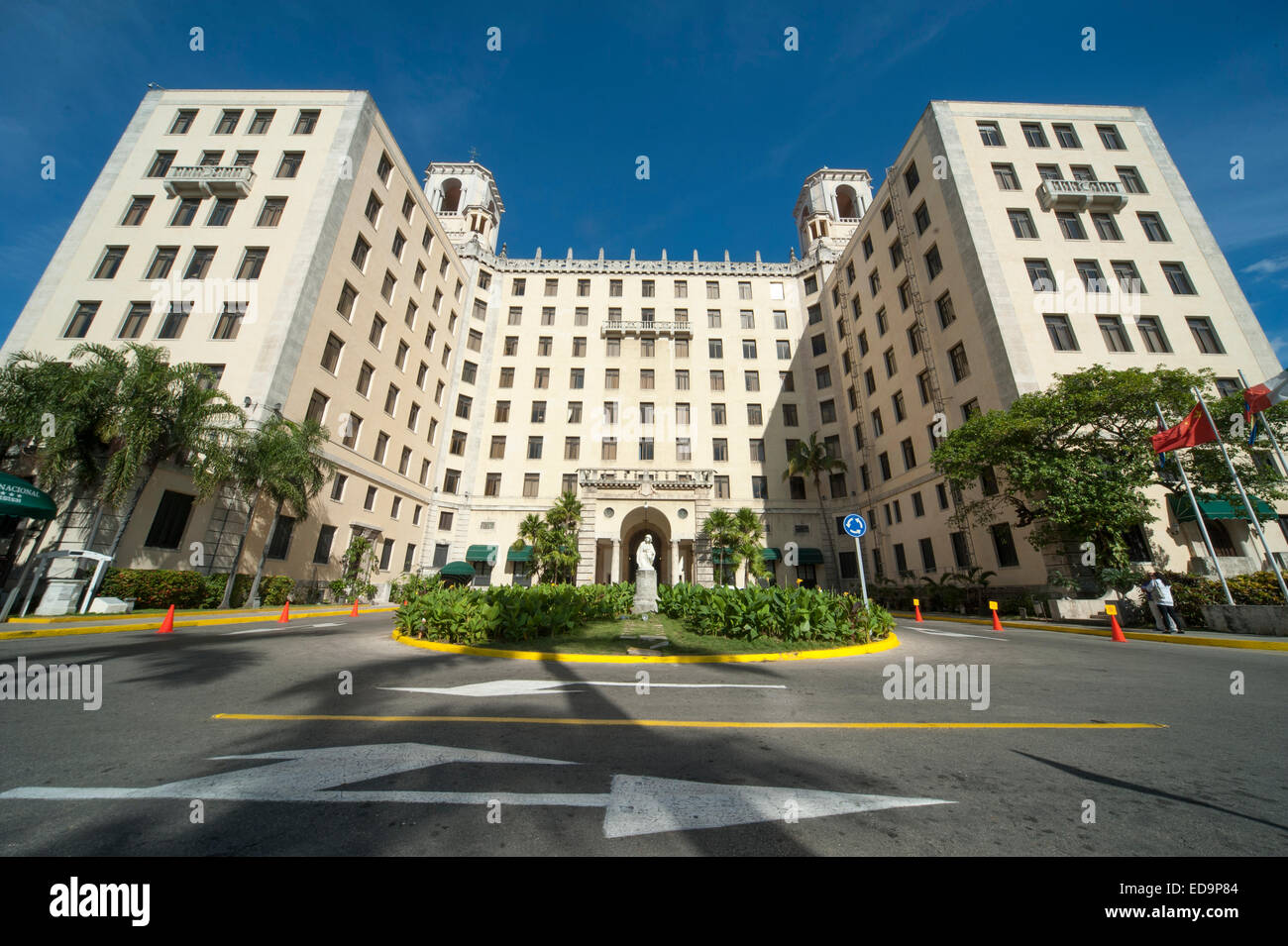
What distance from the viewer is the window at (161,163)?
2389 centimetres

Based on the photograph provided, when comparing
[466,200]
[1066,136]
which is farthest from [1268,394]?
[466,200]

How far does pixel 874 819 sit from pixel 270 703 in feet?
20.2

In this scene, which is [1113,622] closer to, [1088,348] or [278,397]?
[1088,348]

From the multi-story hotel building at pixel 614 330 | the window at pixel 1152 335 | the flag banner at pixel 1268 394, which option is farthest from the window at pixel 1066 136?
the flag banner at pixel 1268 394

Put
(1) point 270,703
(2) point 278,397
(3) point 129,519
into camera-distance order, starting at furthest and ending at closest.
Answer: (2) point 278,397, (3) point 129,519, (1) point 270,703

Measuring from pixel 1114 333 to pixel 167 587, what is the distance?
38.5m

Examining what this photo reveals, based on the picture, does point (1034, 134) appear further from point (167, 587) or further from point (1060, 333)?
point (167, 587)

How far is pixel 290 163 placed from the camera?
24172 millimetres

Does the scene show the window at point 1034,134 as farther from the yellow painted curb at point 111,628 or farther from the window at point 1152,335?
the yellow painted curb at point 111,628

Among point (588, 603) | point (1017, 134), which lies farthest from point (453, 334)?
point (1017, 134)

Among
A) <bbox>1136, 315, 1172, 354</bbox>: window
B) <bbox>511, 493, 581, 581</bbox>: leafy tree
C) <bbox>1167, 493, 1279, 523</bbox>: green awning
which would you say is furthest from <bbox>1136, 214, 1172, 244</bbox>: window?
<bbox>511, 493, 581, 581</bbox>: leafy tree

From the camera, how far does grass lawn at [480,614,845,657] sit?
8.90 meters

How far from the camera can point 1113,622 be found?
1164cm

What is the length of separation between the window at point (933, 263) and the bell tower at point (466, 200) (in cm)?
3260
